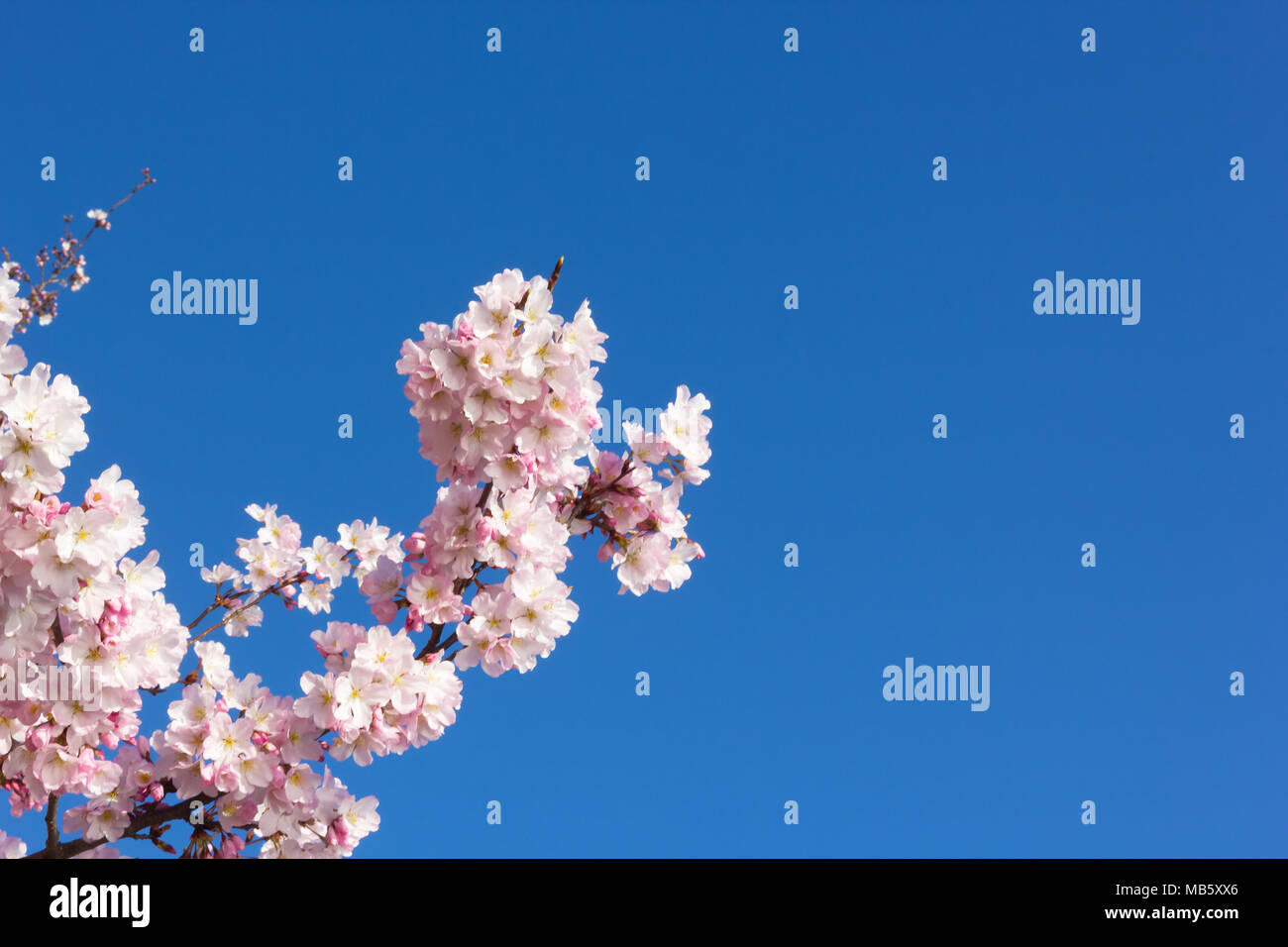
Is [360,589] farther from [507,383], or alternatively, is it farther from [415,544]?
[507,383]

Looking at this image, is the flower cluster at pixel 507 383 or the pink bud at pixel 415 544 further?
the pink bud at pixel 415 544

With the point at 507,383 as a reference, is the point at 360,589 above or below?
below

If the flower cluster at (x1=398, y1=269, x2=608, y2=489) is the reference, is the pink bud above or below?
below

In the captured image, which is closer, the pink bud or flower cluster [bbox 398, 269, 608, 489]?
flower cluster [bbox 398, 269, 608, 489]

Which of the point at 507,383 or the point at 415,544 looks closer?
the point at 507,383

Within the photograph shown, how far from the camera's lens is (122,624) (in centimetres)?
302

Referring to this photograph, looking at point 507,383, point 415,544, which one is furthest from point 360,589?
point 507,383

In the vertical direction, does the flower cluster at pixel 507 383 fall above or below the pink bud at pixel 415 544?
above
